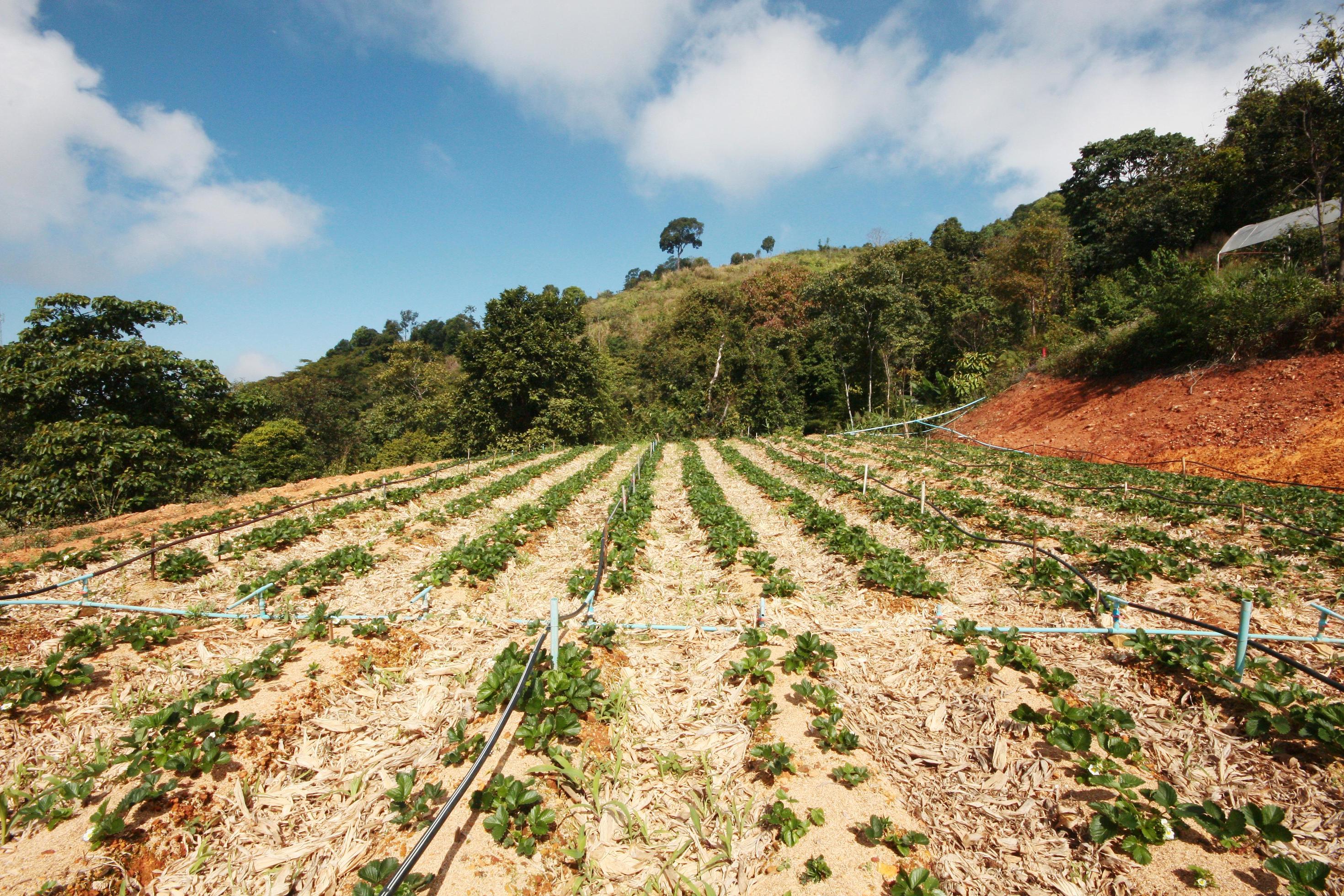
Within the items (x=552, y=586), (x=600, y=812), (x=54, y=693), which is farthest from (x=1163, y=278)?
(x=54, y=693)

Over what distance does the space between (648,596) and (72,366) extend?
1875 centimetres

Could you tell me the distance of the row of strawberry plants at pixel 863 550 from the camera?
21.5 ft

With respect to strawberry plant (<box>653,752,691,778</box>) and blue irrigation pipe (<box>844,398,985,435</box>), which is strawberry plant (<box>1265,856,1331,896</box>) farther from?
blue irrigation pipe (<box>844,398,985,435</box>)

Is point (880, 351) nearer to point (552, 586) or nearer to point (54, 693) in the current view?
point (552, 586)

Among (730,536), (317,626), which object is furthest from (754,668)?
(317,626)

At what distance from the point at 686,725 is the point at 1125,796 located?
2.89 meters

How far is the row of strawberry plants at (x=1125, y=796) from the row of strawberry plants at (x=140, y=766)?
5.52m

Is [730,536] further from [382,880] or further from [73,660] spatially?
[73,660]

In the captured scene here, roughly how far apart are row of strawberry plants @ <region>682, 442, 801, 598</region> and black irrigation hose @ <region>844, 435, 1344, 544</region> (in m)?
7.86

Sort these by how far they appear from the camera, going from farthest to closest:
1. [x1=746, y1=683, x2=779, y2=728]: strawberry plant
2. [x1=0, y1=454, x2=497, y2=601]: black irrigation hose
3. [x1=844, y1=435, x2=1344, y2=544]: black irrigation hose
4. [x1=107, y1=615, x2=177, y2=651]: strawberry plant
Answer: [x1=844, y1=435, x2=1344, y2=544]: black irrigation hose
[x1=0, y1=454, x2=497, y2=601]: black irrigation hose
[x1=107, y1=615, x2=177, y2=651]: strawberry plant
[x1=746, y1=683, x2=779, y2=728]: strawberry plant

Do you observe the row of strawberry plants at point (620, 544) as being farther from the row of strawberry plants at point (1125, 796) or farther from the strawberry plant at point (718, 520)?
the row of strawberry plants at point (1125, 796)

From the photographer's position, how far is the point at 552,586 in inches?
296

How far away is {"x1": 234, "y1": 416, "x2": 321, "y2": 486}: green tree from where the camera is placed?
104 ft

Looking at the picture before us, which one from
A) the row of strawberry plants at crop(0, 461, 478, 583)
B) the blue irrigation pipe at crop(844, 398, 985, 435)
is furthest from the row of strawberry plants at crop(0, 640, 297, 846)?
the blue irrigation pipe at crop(844, 398, 985, 435)
